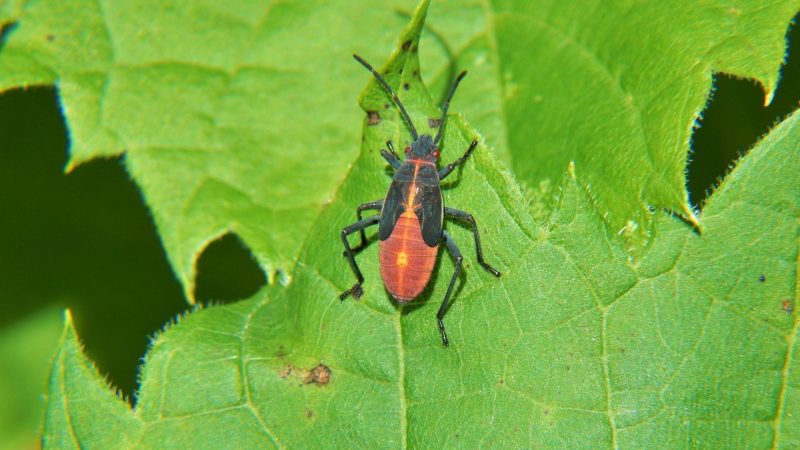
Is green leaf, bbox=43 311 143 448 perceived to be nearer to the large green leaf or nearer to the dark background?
the large green leaf

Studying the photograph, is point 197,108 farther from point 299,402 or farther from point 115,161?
point 299,402

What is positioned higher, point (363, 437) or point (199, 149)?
point (199, 149)

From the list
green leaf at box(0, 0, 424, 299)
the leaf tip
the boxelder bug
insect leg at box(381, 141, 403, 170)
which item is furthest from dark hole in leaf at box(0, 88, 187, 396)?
the leaf tip

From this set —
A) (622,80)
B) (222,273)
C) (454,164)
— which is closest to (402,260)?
(454,164)

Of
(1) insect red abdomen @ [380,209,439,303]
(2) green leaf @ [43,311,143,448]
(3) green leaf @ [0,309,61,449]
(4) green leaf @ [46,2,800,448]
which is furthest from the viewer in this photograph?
(3) green leaf @ [0,309,61,449]

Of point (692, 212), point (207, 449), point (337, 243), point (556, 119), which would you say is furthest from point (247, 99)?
point (692, 212)

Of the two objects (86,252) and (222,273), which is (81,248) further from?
(222,273)
